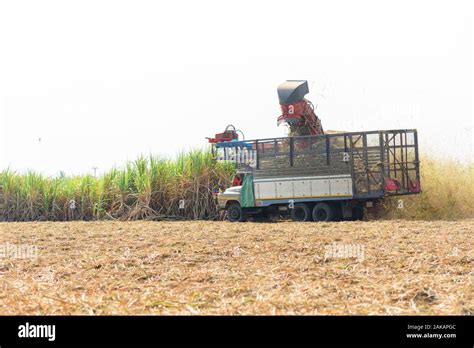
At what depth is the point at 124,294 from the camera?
759cm

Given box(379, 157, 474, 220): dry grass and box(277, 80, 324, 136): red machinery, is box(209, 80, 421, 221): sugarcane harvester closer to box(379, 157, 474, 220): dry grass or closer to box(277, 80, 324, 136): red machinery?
box(277, 80, 324, 136): red machinery

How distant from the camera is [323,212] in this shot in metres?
19.6

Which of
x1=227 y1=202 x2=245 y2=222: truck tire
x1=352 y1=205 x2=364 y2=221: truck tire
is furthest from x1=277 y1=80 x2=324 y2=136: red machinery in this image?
x1=227 y1=202 x2=245 y2=222: truck tire

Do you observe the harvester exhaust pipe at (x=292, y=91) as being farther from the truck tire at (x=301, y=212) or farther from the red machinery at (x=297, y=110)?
the truck tire at (x=301, y=212)

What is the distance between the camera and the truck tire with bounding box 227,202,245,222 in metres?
21.3

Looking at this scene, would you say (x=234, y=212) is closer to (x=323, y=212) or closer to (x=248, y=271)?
(x=323, y=212)

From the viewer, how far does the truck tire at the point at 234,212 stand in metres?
21.3

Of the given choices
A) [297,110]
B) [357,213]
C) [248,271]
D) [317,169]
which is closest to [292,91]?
[297,110]

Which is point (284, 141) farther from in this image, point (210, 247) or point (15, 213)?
point (15, 213)

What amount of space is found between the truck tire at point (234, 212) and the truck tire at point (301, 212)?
6.06 feet

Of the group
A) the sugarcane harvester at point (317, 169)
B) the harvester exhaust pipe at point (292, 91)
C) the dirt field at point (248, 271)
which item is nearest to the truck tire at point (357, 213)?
the sugarcane harvester at point (317, 169)

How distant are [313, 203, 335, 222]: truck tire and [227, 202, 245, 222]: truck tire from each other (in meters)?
2.65
